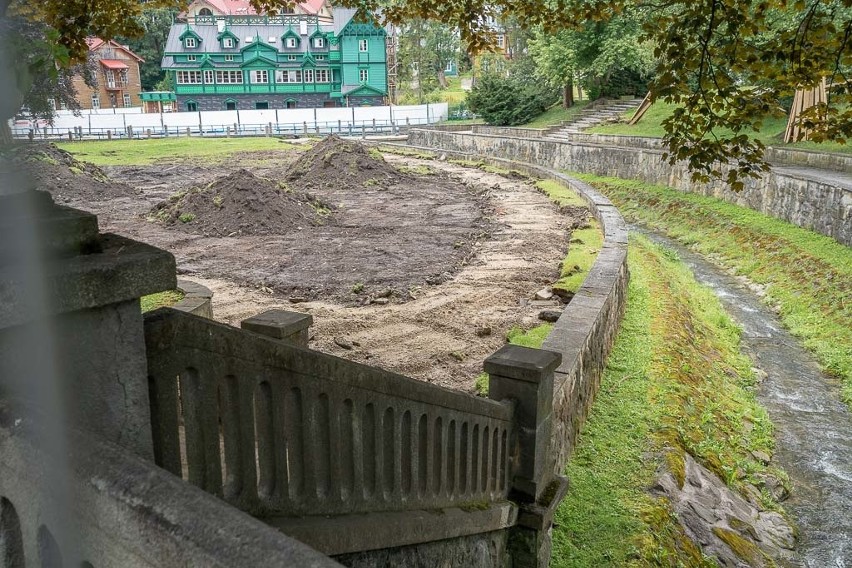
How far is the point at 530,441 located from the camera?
533cm

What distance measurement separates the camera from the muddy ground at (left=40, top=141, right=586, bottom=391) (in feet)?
31.6

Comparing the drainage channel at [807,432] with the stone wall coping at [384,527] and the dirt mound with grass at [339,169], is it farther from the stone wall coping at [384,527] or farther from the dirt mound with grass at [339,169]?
the dirt mound with grass at [339,169]

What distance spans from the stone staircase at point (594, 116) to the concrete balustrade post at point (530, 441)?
32841mm

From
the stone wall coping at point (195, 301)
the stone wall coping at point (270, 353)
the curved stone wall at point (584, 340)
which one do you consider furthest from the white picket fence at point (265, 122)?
the stone wall coping at point (270, 353)

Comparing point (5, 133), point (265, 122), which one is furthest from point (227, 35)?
point (5, 133)

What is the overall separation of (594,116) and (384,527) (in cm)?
3864

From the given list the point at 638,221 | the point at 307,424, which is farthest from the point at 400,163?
the point at 307,424

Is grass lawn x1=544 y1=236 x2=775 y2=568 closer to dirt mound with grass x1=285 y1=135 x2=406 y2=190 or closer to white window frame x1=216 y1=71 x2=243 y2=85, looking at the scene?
dirt mound with grass x1=285 y1=135 x2=406 y2=190

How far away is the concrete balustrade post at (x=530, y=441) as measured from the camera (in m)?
5.20

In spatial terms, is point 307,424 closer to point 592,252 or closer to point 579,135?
point 592,252

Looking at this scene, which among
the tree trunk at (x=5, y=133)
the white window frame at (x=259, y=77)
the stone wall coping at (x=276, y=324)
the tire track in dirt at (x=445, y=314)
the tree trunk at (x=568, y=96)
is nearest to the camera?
the tree trunk at (x=5, y=133)

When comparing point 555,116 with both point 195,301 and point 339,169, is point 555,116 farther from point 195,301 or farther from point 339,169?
point 195,301

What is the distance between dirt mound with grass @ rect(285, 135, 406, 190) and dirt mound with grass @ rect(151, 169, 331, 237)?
21.8ft

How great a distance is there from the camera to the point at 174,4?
9.59 metres
